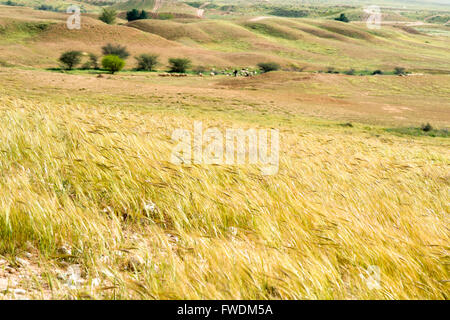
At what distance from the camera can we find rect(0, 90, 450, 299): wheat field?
6.57ft

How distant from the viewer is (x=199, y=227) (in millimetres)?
2902

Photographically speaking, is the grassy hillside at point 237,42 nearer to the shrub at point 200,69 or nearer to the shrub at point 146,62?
the shrub at point 200,69

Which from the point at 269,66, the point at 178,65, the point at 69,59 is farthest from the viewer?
the point at 269,66

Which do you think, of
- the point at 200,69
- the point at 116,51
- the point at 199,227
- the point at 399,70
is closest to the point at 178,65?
the point at 200,69

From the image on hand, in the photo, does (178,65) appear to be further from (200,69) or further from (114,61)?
(114,61)

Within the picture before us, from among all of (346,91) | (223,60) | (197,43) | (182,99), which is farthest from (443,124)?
(197,43)

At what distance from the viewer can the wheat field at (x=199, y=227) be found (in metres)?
2.00

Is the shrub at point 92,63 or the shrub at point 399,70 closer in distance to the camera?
the shrub at point 92,63

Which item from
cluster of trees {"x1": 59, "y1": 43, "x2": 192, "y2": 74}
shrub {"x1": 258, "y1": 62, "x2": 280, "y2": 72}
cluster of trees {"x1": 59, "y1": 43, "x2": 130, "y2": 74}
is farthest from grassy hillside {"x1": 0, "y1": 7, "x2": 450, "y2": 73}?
shrub {"x1": 258, "y1": 62, "x2": 280, "y2": 72}

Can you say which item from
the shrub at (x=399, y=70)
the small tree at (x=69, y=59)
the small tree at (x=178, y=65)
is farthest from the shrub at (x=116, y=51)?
the shrub at (x=399, y=70)

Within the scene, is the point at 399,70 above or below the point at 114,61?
below

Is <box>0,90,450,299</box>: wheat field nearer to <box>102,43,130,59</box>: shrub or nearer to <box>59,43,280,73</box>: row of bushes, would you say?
<box>59,43,280,73</box>: row of bushes

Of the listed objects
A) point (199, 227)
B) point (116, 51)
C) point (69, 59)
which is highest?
point (116, 51)
